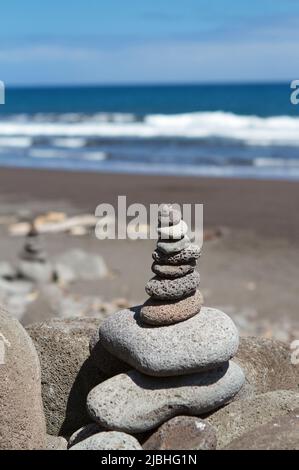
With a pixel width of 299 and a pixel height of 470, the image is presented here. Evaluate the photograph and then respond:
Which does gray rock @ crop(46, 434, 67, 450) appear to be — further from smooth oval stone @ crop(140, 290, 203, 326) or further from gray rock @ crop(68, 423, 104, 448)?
smooth oval stone @ crop(140, 290, 203, 326)

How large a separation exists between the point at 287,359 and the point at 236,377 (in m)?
0.93

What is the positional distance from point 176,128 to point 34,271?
29.6 meters

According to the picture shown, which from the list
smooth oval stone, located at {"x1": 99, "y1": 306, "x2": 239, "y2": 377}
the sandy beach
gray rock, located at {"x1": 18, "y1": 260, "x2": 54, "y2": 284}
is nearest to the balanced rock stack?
gray rock, located at {"x1": 18, "y1": 260, "x2": 54, "y2": 284}

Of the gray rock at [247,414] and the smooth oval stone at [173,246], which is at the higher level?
the smooth oval stone at [173,246]

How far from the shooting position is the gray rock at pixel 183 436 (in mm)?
4043

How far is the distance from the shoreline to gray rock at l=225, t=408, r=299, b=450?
33.8 feet

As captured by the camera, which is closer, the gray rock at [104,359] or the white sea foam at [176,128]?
the gray rock at [104,359]

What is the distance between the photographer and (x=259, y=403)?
4535 millimetres

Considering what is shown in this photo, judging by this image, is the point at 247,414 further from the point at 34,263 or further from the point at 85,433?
the point at 34,263

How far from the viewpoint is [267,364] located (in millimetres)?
5285

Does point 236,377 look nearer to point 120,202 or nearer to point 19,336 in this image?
point 19,336

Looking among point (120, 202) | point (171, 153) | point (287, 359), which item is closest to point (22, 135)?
point (171, 153)

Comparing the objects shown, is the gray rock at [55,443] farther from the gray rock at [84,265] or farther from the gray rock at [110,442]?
the gray rock at [84,265]

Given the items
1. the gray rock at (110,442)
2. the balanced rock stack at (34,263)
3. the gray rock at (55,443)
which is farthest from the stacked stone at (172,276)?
the balanced rock stack at (34,263)
